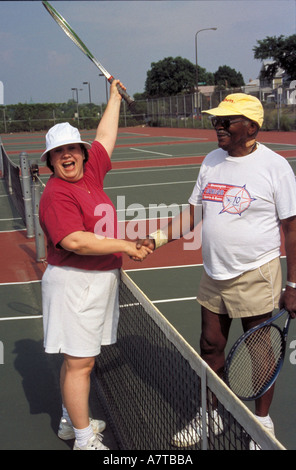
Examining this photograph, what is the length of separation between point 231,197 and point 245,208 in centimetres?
10

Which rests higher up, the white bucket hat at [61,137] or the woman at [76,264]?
the white bucket hat at [61,137]

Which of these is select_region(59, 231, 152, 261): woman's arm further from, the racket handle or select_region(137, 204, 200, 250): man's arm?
the racket handle

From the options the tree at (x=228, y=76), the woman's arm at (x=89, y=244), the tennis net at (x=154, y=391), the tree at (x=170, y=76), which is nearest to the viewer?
the tennis net at (x=154, y=391)

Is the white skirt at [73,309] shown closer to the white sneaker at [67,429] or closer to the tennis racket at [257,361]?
the white sneaker at [67,429]

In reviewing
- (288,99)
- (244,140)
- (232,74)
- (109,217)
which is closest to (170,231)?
(109,217)

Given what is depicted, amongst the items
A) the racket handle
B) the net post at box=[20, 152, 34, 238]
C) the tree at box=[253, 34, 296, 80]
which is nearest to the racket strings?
the racket handle

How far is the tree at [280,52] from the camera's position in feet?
220

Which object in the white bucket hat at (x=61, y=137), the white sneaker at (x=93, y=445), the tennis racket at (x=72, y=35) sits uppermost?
the tennis racket at (x=72, y=35)

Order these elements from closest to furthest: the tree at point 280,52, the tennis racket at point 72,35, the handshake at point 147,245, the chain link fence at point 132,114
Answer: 1. the handshake at point 147,245
2. the tennis racket at point 72,35
3. the chain link fence at point 132,114
4. the tree at point 280,52

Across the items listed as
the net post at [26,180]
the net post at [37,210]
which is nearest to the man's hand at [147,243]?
A: the net post at [37,210]

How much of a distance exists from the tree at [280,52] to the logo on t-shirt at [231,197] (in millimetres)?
68576

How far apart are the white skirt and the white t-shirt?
69 cm

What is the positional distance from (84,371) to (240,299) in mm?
960
